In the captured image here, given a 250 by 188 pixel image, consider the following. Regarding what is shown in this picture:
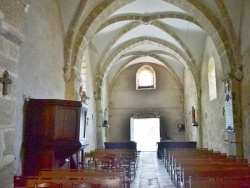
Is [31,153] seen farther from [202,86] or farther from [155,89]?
[155,89]

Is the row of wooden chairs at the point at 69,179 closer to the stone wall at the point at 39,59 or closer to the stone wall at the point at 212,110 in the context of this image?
the stone wall at the point at 39,59

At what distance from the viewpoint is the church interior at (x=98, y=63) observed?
156 inches

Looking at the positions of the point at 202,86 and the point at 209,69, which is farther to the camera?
the point at 202,86

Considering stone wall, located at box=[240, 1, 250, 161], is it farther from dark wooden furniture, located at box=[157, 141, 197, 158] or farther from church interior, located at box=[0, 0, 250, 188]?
dark wooden furniture, located at box=[157, 141, 197, 158]

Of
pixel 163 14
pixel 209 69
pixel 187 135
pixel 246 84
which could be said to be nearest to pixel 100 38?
pixel 163 14

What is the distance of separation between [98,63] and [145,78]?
6781 mm

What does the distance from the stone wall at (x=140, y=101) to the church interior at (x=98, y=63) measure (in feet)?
3.18

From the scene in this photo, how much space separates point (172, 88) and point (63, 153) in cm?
1477

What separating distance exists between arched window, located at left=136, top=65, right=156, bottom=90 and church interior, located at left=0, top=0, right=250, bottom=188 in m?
1.31

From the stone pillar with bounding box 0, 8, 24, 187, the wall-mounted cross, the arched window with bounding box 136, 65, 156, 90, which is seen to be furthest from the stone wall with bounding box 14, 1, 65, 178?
→ the arched window with bounding box 136, 65, 156, 90

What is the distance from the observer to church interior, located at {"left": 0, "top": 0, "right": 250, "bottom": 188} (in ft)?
13.0

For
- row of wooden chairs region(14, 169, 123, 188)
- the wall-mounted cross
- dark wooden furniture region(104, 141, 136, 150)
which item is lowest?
row of wooden chairs region(14, 169, 123, 188)

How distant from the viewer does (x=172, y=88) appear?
19938 mm

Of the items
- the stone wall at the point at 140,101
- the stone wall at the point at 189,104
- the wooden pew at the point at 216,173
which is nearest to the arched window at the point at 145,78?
the stone wall at the point at 140,101
